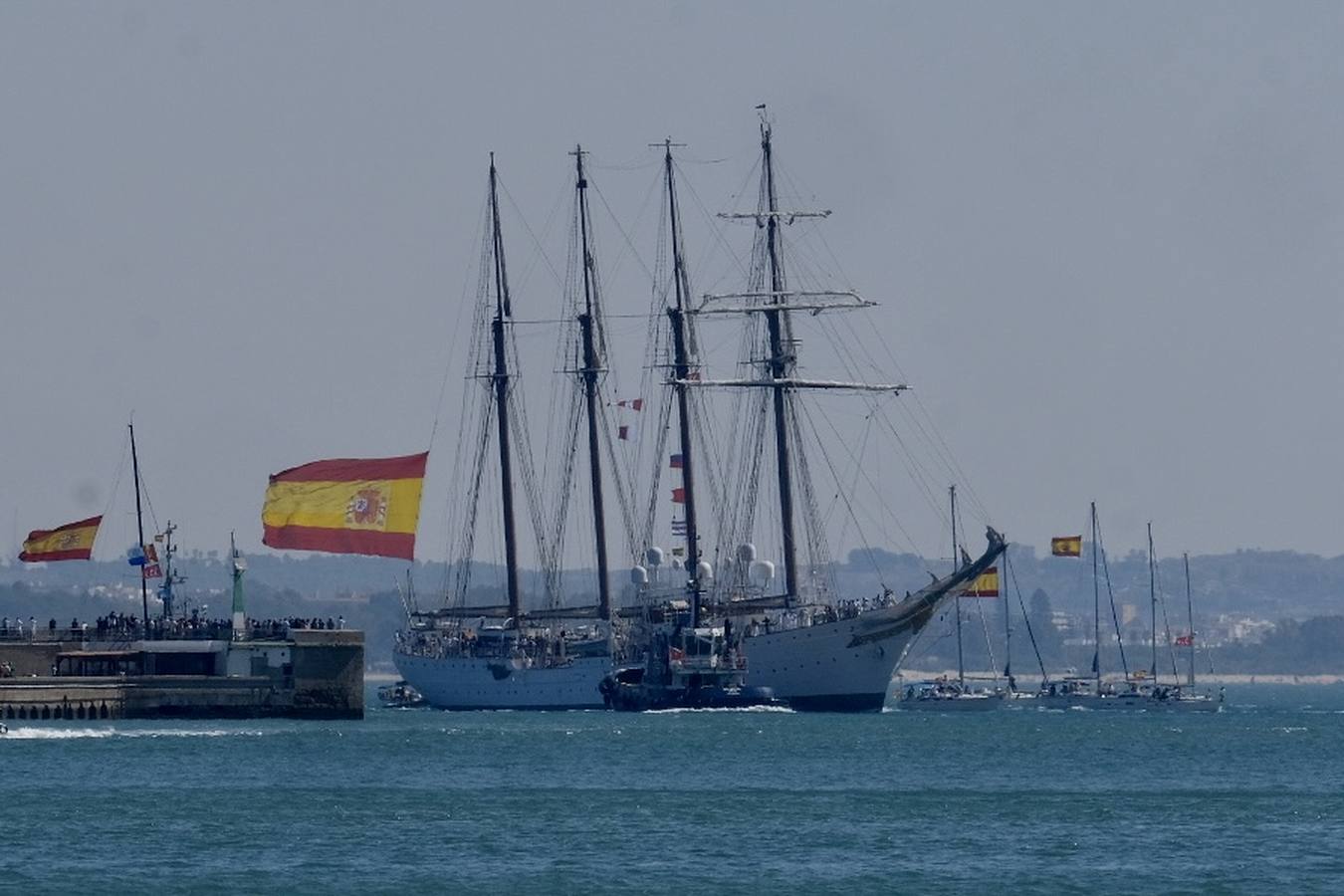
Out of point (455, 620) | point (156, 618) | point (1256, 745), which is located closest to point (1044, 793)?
point (1256, 745)

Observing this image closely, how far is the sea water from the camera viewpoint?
7788cm

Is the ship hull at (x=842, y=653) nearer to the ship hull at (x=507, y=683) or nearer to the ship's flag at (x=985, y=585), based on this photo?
the ship's flag at (x=985, y=585)

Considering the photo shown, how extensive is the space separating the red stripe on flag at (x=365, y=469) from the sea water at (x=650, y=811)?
44.6 ft

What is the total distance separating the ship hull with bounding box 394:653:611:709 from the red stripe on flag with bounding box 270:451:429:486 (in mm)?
30080

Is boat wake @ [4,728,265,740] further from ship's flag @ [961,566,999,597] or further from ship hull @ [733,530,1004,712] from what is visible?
ship's flag @ [961,566,999,597]

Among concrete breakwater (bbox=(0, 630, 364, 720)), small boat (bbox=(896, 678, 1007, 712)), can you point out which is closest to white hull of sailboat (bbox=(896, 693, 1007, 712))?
small boat (bbox=(896, 678, 1007, 712))

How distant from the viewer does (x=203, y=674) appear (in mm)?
142625

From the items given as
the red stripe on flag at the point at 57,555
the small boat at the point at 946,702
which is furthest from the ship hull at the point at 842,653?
the red stripe on flag at the point at 57,555

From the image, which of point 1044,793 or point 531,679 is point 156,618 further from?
point 1044,793

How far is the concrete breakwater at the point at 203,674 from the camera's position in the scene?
140 m

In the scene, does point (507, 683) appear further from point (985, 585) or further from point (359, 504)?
point (359, 504)

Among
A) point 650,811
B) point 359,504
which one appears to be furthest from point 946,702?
point 650,811

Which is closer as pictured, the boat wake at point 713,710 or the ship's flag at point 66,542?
the ship's flag at point 66,542

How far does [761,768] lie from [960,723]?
5211cm
